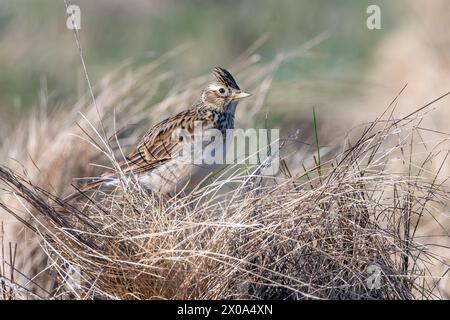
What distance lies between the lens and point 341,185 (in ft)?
18.5

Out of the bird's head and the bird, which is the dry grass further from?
the bird's head

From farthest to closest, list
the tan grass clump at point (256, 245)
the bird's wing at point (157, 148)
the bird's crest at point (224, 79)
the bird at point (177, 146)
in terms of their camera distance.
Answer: the bird's crest at point (224, 79) → the bird's wing at point (157, 148) → the bird at point (177, 146) → the tan grass clump at point (256, 245)

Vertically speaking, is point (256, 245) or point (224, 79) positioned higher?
point (224, 79)

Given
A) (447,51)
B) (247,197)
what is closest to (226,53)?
(447,51)

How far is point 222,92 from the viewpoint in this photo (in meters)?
8.05

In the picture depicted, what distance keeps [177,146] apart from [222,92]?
0.60 metres

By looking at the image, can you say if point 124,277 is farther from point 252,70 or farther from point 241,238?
point 252,70

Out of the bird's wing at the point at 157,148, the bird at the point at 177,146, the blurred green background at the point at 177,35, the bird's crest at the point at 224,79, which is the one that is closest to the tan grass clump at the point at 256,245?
the bird at the point at 177,146

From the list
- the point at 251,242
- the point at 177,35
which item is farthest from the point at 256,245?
the point at 177,35

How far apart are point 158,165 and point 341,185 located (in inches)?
86.3

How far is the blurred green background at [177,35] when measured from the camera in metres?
15.6

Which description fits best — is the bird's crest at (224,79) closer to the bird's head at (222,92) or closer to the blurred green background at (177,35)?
the bird's head at (222,92)

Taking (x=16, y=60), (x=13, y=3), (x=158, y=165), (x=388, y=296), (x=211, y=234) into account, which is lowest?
(x=388, y=296)

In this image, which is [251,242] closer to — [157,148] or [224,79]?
[157,148]
